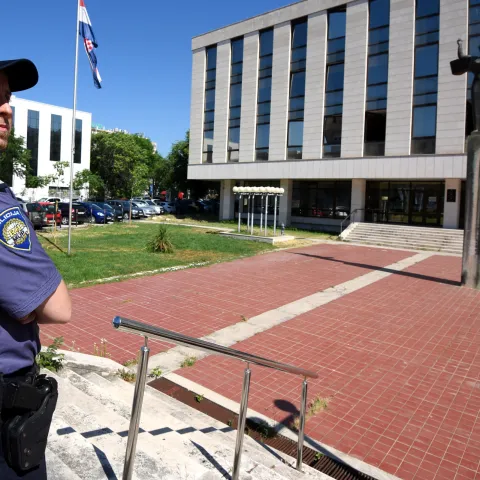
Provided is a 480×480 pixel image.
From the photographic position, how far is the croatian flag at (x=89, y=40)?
13.5 meters

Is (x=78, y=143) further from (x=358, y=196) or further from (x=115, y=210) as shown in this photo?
(x=358, y=196)

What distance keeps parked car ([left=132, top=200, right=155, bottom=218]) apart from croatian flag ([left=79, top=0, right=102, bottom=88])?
20965 millimetres

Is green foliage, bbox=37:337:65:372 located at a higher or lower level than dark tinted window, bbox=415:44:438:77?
lower

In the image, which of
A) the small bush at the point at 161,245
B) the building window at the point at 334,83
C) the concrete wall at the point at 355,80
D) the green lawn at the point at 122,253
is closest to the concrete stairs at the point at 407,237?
the concrete wall at the point at 355,80

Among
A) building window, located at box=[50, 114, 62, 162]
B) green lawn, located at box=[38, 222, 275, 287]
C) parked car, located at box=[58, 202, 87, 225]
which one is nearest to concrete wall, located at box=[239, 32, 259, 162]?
green lawn, located at box=[38, 222, 275, 287]

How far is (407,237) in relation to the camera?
22.1 m

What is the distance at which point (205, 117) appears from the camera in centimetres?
3284

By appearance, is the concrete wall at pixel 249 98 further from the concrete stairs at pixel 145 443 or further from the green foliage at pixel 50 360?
the concrete stairs at pixel 145 443

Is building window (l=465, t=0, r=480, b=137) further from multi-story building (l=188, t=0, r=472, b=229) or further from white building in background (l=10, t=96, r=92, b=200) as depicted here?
white building in background (l=10, t=96, r=92, b=200)

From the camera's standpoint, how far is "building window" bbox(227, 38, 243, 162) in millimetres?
30953

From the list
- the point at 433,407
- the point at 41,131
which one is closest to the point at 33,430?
the point at 433,407

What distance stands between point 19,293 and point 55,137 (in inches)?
2186

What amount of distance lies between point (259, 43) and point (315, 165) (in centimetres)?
1036

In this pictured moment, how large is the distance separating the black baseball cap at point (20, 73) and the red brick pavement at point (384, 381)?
383 centimetres
